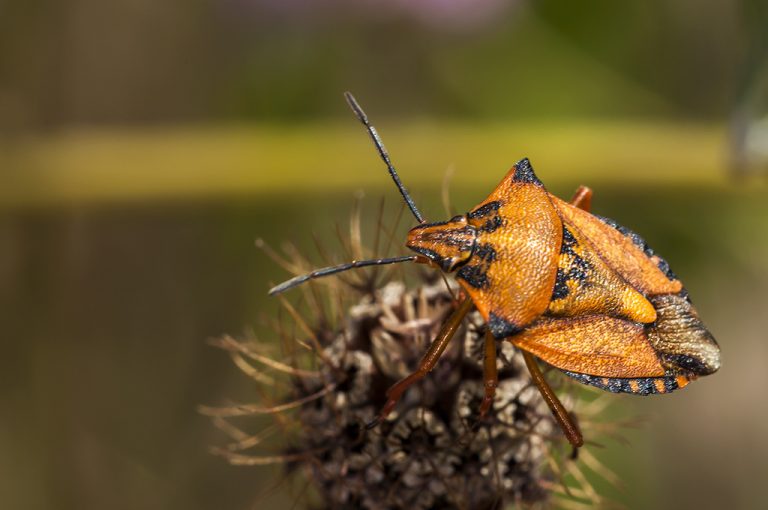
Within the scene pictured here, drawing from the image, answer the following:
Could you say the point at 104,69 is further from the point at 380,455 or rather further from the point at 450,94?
the point at 380,455

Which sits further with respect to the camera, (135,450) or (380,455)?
(135,450)

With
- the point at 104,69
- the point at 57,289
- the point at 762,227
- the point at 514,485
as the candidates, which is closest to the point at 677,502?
the point at 762,227

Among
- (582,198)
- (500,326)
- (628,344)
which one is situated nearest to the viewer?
(500,326)

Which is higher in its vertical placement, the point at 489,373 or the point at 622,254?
the point at 622,254

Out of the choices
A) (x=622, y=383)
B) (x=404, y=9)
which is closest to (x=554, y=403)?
(x=622, y=383)

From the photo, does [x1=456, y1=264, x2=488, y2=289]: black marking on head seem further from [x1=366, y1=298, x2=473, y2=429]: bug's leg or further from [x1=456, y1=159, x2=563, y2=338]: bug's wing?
[x1=366, y1=298, x2=473, y2=429]: bug's leg

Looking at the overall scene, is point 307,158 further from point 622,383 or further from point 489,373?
point 622,383
